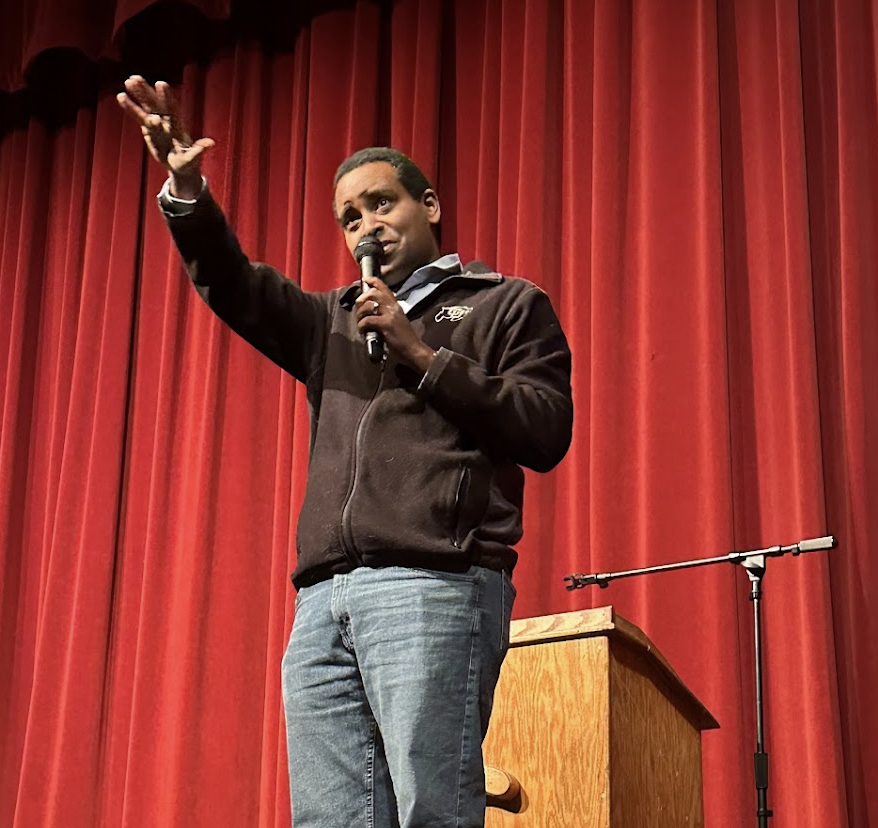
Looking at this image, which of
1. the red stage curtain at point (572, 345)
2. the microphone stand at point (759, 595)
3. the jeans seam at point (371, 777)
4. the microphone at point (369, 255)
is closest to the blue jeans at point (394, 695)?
the jeans seam at point (371, 777)

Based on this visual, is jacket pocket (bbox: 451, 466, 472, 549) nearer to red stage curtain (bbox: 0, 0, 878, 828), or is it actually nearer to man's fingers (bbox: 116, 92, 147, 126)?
man's fingers (bbox: 116, 92, 147, 126)

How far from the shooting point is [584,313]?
3.25 metres

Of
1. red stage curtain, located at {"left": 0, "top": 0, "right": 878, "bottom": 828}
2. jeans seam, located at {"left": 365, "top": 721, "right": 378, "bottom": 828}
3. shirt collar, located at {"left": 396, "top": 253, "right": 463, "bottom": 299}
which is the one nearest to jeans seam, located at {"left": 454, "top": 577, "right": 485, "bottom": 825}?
jeans seam, located at {"left": 365, "top": 721, "right": 378, "bottom": 828}

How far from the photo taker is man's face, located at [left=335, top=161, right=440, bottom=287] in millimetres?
1746

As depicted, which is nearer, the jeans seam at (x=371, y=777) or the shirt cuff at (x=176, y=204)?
the jeans seam at (x=371, y=777)

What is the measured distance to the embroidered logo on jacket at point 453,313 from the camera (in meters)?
1.68

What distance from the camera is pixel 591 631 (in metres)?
1.96

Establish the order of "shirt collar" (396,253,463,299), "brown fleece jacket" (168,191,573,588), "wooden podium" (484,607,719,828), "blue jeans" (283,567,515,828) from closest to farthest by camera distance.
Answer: "blue jeans" (283,567,515,828) → "brown fleece jacket" (168,191,573,588) → "shirt collar" (396,253,463,299) → "wooden podium" (484,607,719,828)

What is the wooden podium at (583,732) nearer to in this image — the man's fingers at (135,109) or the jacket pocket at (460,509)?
the jacket pocket at (460,509)

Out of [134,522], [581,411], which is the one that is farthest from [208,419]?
[581,411]

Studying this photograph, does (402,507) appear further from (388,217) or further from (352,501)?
(388,217)

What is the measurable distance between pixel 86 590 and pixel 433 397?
109 inches

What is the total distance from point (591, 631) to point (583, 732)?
0.50ft

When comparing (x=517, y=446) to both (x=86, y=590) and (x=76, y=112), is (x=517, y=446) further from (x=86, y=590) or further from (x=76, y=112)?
(x=76, y=112)
